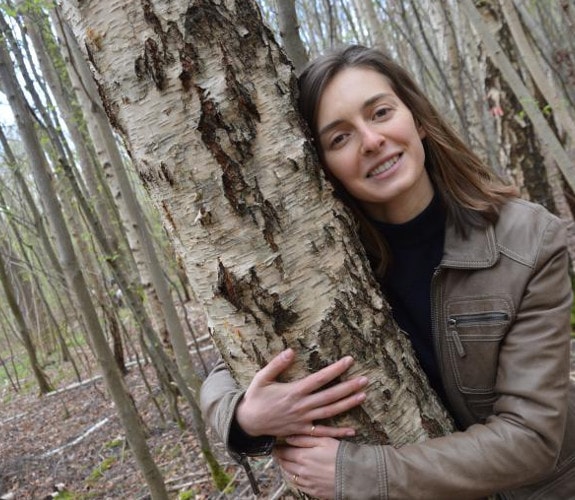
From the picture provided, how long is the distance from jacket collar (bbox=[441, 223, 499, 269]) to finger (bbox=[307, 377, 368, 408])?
0.44 m

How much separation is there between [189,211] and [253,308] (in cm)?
26

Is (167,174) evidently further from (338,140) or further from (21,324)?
(21,324)

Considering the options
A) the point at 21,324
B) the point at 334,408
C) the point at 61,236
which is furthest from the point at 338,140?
the point at 21,324

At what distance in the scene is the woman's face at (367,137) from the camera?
4.25 feet

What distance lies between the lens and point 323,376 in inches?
42.7

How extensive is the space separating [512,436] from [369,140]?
81cm

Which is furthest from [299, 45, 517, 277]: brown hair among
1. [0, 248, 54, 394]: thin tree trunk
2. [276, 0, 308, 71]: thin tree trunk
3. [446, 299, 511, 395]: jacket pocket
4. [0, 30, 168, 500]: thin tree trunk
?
[0, 248, 54, 394]: thin tree trunk

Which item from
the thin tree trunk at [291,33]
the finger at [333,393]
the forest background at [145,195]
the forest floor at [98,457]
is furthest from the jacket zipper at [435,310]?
the forest floor at [98,457]

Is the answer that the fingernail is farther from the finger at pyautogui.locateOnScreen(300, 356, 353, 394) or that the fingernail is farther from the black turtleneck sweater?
the black turtleneck sweater

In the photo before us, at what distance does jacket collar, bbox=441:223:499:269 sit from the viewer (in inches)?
50.1

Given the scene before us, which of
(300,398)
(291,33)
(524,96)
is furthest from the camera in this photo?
(524,96)

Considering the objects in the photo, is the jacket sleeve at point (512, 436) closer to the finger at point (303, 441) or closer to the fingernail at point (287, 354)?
the finger at point (303, 441)

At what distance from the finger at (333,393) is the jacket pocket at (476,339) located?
359 millimetres

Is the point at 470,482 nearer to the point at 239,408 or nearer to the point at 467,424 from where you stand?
the point at 467,424
